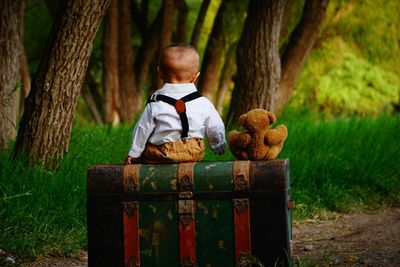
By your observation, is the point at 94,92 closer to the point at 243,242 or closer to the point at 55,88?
the point at 55,88

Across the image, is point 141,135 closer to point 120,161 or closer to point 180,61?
point 180,61

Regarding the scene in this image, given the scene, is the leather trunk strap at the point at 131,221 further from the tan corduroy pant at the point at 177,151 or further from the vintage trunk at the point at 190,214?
the tan corduroy pant at the point at 177,151

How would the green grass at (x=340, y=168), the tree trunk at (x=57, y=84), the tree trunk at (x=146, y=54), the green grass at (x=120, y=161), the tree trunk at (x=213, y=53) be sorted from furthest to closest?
1. the tree trunk at (x=146, y=54)
2. the tree trunk at (x=213, y=53)
3. the green grass at (x=340, y=168)
4. the tree trunk at (x=57, y=84)
5. the green grass at (x=120, y=161)

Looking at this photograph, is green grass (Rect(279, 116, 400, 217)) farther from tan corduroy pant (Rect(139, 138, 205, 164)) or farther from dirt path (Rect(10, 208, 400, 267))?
A: tan corduroy pant (Rect(139, 138, 205, 164))

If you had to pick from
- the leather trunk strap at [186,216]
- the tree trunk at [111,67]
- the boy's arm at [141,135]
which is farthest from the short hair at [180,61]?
the tree trunk at [111,67]

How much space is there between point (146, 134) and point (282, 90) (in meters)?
5.80

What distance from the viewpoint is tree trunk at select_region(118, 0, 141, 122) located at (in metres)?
12.3

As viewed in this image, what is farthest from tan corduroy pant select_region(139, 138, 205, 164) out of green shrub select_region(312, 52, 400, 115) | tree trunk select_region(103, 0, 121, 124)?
green shrub select_region(312, 52, 400, 115)

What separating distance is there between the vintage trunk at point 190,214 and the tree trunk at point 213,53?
296 inches

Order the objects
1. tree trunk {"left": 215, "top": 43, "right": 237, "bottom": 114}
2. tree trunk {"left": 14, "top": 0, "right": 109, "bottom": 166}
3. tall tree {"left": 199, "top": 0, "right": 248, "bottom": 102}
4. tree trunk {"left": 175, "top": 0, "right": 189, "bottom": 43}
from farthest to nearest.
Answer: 1. tree trunk {"left": 175, "top": 0, "right": 189, "bottom": 43}
2. tree trunk {"left": 215, "top": 43, "right": 237, "bottom": 114}
3. tall tree {"left": 199, "top": 0, "right": 248, "bottom": 102}
4. tree trunk {"left": 14, "top": 0, "right": 109, "bottom": 166}

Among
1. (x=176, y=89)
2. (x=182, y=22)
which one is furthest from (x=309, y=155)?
(x=182, y=22)

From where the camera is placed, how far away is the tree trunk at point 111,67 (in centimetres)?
1184

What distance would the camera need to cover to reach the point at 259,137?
15.3 feet

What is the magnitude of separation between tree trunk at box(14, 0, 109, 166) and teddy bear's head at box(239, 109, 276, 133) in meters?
2.41
